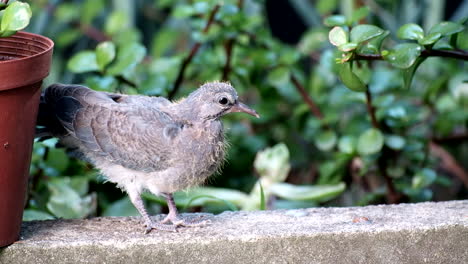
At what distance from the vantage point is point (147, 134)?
2910 millimetres

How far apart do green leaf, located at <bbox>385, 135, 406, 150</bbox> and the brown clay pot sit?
6.55 feet

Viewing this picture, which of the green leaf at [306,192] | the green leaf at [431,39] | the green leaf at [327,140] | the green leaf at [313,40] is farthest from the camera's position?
the green leaf at [313,40]

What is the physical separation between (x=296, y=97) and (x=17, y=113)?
2897 mm

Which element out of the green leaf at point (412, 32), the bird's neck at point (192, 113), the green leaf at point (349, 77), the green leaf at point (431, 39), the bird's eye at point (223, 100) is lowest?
the bird's neck at point (192, 113)

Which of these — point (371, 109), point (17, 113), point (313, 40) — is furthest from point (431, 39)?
point (313, 40)

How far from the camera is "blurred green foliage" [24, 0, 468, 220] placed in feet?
11.4

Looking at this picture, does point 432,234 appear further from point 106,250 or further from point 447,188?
point 447,188

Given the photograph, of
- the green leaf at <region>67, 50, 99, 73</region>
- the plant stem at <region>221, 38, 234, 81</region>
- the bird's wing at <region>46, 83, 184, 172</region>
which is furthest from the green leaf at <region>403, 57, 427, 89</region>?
the plant stem at <region>221, 38, 234, 81</region>

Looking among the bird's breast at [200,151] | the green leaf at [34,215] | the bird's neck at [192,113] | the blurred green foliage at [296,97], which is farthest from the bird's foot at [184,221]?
the green leaf at [34,215]

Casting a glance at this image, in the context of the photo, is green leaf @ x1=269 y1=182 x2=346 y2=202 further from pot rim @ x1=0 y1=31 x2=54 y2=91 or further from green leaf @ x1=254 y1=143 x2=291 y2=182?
pot rim @ x1=0 y1=31 x2=54 y2=91

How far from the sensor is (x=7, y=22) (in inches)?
93.6

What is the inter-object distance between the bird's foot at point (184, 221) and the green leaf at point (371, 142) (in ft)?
3.76

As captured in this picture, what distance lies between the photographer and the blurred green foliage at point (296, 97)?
346 centimetres

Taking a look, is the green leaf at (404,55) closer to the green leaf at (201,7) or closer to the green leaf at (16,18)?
the green leaf at (16,18)
